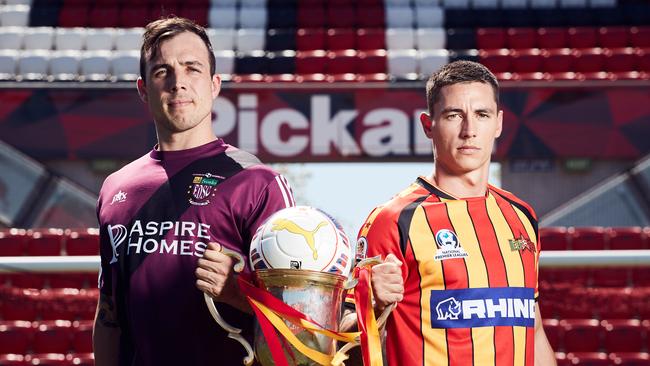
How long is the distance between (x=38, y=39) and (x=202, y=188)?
8476mm

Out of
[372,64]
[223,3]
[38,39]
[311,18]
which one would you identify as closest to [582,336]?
[372,64]

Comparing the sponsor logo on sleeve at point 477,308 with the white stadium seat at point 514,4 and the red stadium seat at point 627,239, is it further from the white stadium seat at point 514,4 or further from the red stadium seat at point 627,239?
the white stadium seat at point 514,4

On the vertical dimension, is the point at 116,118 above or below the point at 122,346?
above

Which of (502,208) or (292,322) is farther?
(502,208)

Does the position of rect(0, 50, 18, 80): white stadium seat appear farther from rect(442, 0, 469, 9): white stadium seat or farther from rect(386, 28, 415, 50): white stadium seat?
rect(442, 0, 469, 9): white stadium seat

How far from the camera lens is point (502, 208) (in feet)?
7.46

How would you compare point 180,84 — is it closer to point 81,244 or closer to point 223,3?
point 81,244

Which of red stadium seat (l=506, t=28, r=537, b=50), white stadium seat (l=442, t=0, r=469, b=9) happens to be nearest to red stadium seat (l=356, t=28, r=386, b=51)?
white stadium seat (l=442, t=0, r=469, b=9)

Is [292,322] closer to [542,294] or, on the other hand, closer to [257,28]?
[542,294]

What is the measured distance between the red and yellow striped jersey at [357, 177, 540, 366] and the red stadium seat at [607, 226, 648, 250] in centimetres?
465

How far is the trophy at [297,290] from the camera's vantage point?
1.67 metres

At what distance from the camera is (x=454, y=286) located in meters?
2.11

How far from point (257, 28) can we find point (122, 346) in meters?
8.45

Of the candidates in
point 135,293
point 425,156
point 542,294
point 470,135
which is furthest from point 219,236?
point 425,156
